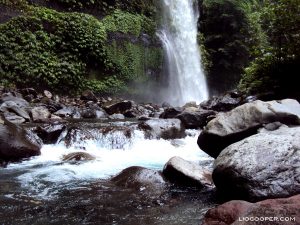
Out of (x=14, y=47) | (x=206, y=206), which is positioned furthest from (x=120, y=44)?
(x=206, y=206)

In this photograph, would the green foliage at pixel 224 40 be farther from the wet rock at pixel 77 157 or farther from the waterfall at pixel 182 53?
the wet rock at pixel 77 157

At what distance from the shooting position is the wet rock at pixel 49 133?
8727mm

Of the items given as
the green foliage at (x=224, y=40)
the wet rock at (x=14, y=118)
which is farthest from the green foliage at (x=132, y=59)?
the wet rock at (x=14, y=118)

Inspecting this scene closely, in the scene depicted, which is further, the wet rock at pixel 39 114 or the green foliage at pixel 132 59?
the green foliage at pixel 132 59

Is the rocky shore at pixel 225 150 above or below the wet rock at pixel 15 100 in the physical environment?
below

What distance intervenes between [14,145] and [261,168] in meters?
5.20

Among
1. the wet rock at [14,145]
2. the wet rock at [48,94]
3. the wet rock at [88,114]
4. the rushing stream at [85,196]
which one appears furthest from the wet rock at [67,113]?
the wet rock at [14,145]

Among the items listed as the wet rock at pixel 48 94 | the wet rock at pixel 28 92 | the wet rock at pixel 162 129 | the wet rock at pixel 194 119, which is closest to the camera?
the wet rock at pixel 162 129

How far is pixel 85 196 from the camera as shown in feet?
16.3

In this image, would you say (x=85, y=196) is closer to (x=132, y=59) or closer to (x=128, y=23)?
(x=132, y=59)

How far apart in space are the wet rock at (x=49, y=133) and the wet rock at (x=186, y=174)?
395cm

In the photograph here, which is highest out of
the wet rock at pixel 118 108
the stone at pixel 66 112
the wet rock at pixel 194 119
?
the wet rock at pixel 118 108

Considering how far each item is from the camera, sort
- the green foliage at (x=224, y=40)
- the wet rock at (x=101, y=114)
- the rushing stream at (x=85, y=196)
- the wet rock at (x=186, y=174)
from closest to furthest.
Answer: the rushing stream at (x=85, y=196) → the wet rock at (x=186, y=174) → the wet rock at (x=101, y=114) → the green foliage at (x=224, y=40)

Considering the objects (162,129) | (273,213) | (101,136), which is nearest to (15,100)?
(101,136)
